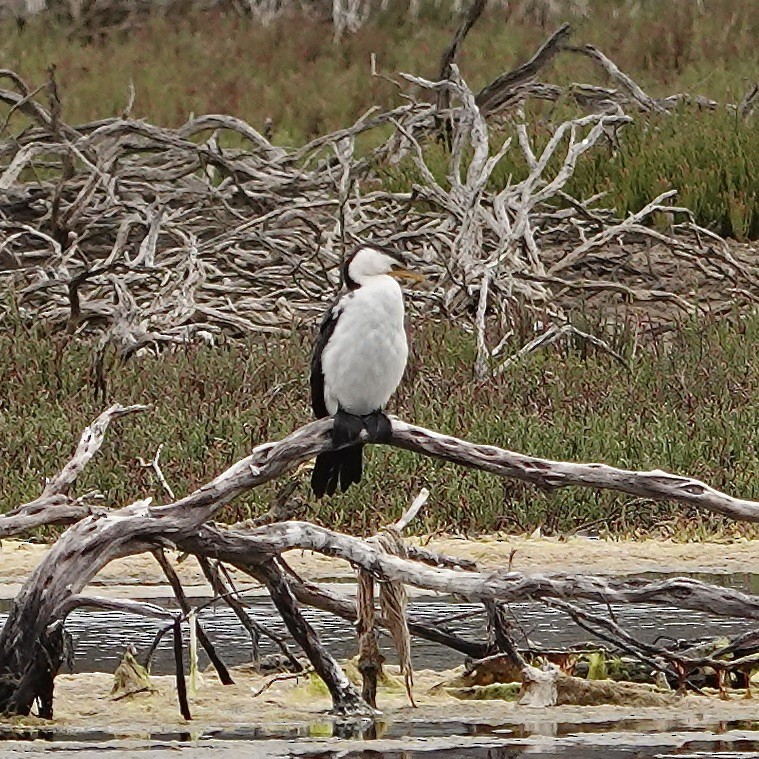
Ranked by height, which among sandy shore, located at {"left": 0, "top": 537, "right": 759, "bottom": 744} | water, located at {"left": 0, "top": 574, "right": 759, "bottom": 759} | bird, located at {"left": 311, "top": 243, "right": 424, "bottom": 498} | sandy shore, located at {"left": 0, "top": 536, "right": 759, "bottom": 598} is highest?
bird, located at {"left": 311, "top": 243, "right": 424, "bottom": 498}

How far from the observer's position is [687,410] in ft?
36.6

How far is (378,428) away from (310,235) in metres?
8.17

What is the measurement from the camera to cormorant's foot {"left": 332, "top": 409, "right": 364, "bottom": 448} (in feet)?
21.0

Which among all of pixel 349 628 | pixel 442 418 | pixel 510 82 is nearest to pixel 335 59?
pixel 510 82

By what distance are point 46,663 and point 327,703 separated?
3.03 feet

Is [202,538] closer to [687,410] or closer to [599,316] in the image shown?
[687,410]

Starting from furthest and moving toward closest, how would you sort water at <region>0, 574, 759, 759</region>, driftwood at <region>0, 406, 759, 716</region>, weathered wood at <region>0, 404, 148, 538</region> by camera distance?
weathered wood at <region>0, 404, 148, 538</region>, driftwood at <region>0, 406, 759, 716</region>, water at <region>0, 574, 759, 759</region>

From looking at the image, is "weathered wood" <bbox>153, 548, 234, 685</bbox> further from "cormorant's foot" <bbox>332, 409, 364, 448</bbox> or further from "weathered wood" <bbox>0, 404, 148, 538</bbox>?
"cormorant's foot" <bbox>332, 409, 364, 448</bbox>

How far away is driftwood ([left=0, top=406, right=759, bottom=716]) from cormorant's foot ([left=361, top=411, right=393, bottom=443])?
0.40 m

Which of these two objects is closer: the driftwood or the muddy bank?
the driftwood

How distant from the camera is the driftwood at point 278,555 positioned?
5852mm

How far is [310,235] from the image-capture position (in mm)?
14672

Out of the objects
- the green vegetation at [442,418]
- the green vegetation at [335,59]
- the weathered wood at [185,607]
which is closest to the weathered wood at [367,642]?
the weathered wood at [185,607]

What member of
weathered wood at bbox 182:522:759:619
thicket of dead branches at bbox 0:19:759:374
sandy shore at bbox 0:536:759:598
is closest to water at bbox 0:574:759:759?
weathered wood at bbox 182:522:759:619
